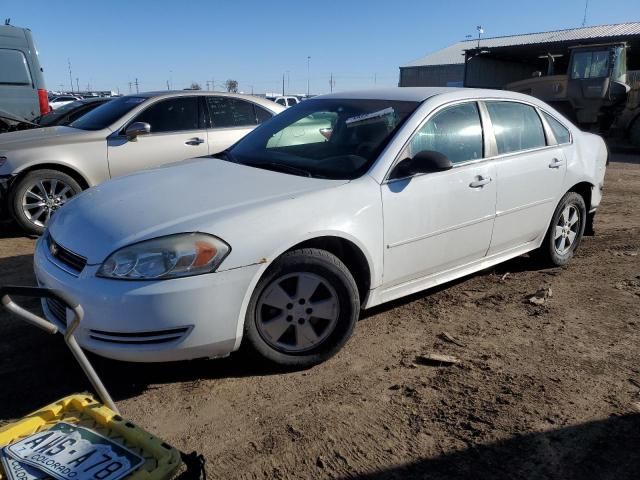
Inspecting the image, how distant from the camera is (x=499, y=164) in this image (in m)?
4.10

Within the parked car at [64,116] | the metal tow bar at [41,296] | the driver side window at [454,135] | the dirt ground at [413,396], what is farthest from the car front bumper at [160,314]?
A: the parked car at [64,116]

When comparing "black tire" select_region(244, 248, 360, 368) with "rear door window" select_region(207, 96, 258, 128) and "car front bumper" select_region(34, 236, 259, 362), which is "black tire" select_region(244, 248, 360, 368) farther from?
"rear door window" select_region(207, 96, 258, 128)

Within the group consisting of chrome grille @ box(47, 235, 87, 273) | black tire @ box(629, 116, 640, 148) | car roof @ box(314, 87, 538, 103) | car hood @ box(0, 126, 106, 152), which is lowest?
black tire @ box(629, 116, 640, 148)

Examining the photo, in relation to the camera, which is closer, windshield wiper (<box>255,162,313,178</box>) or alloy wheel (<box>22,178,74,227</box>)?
windshield wiper (<box>255,162,313,178</box>)

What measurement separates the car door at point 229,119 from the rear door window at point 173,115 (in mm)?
201

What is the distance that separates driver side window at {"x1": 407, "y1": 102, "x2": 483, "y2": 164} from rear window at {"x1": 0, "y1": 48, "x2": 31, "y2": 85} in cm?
865

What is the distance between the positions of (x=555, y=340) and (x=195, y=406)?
7.47 ft

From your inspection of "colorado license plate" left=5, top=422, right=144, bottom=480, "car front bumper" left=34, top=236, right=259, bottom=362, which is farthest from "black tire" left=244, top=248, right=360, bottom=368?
"colorado license plate" left=5, top=422, right=144, bottom=480

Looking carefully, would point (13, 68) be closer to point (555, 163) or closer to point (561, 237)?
point (555, 163)

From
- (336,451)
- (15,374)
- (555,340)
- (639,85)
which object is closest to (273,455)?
(336,451)

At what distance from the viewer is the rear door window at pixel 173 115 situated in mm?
6562

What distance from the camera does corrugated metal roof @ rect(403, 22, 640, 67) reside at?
107ft

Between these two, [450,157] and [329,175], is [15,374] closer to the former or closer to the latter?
[329,175]

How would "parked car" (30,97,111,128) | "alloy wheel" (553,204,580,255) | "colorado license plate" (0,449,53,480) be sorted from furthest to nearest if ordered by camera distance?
"parked car" (30,97,111,128) < "alloy wheel" (553,204,580,255) < "colorado license plate" (0,449,53,480)
